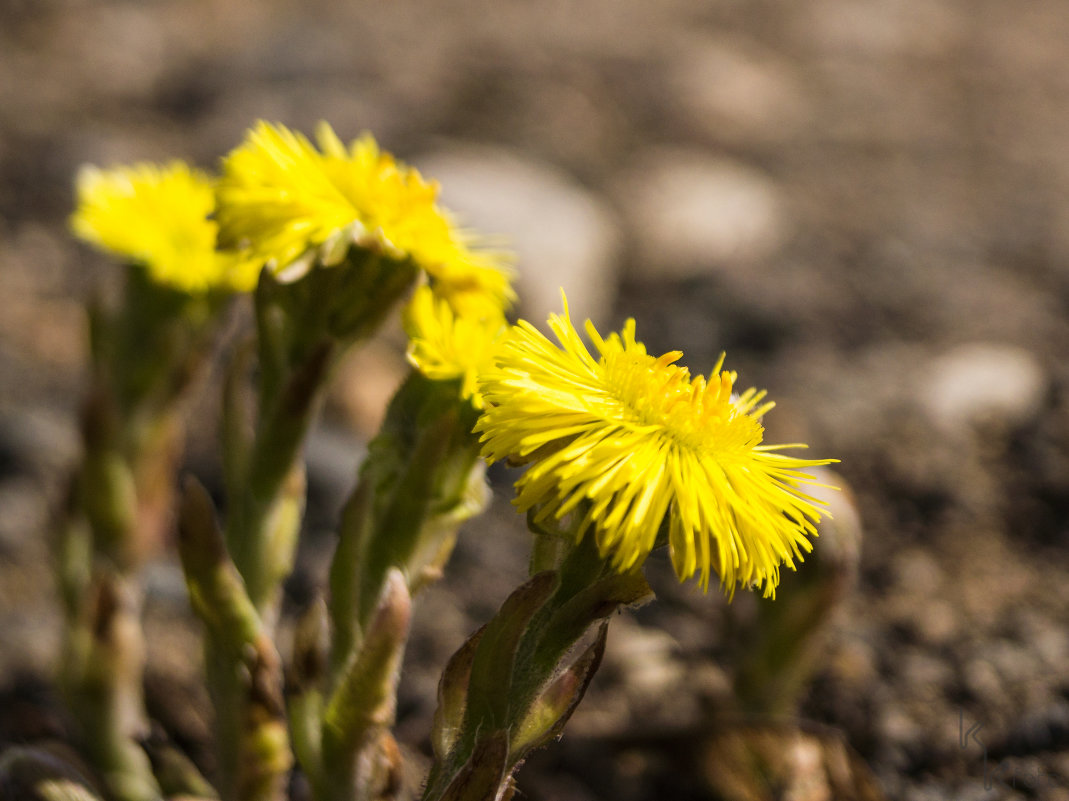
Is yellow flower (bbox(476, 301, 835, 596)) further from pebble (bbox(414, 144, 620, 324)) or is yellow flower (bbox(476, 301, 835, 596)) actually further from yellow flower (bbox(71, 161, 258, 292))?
pebble (bbox(414, 144, 620, 324))

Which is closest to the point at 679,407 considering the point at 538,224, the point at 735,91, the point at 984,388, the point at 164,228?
the point at 164,228

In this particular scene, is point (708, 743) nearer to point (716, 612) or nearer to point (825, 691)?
point (825, 691)

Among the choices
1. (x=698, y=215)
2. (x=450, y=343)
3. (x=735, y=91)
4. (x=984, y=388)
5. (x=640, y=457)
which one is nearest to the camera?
(x=640, y=457)

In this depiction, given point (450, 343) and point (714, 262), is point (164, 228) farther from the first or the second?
point (714, 262)

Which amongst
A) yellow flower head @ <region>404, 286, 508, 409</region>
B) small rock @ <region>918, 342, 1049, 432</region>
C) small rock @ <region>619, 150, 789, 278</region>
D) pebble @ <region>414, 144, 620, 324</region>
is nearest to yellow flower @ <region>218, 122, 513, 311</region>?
yellow flower head @ <region>404, 286, 508, 409</region>

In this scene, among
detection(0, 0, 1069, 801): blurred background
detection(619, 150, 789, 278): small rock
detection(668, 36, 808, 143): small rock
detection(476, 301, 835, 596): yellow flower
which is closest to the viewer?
detection(476, 301, 835, 596): yellow flower

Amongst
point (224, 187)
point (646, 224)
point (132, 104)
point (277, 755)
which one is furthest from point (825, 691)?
point (132, 104)

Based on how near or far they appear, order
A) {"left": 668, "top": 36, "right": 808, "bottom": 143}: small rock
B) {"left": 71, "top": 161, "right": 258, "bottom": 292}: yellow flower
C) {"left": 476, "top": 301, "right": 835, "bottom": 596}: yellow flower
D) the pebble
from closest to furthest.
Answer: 1. {"left": 476, "top": 301, "right": 835, "bottom": 596}: yellow flower
2. {"left": 71, "top": 161, "right": 258, "bottom": 292}: yellow flower
3. the pebble
4. {"left": 668, "top": 36, "right": 808, "bottom": 143}: small rock
